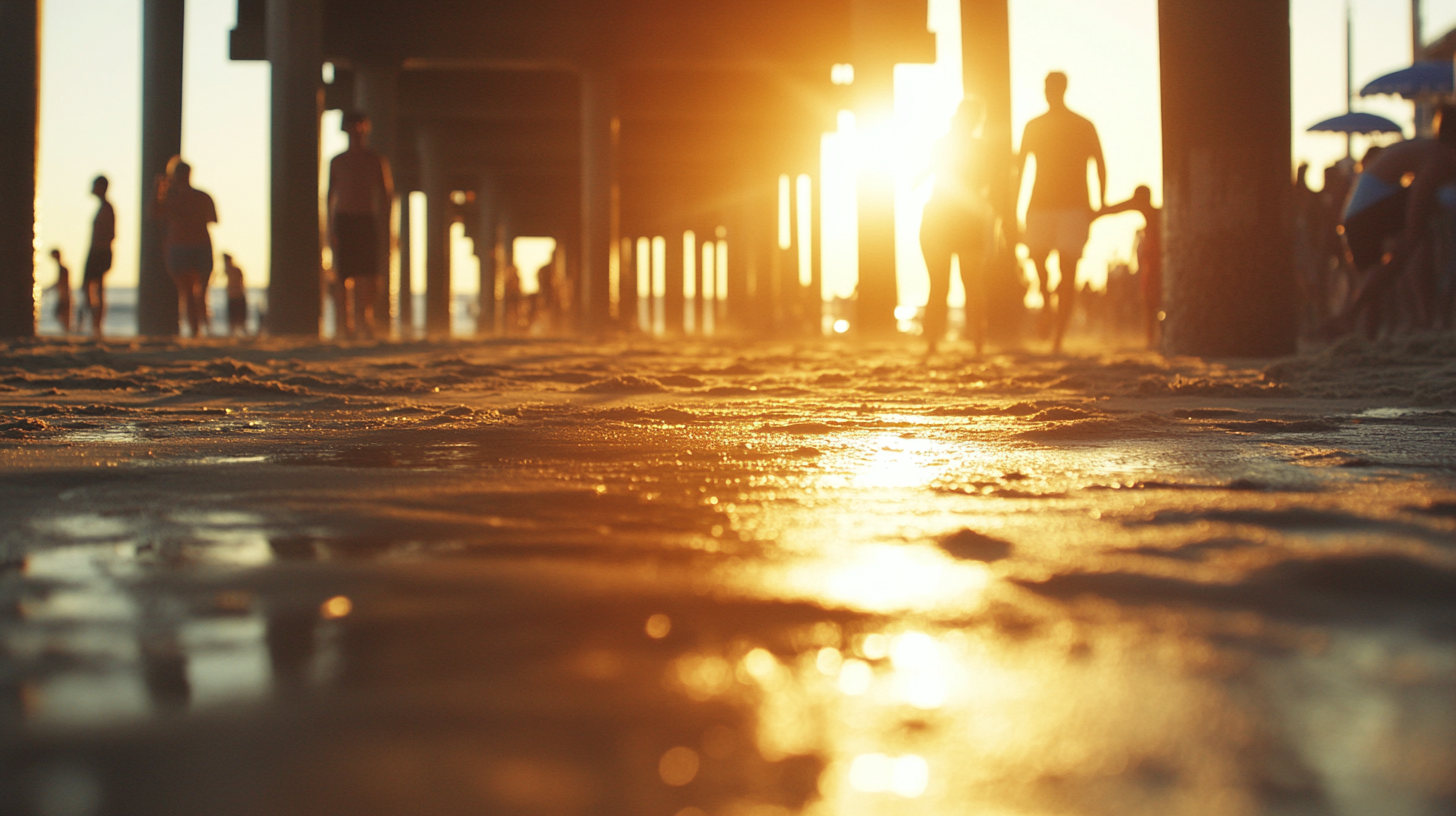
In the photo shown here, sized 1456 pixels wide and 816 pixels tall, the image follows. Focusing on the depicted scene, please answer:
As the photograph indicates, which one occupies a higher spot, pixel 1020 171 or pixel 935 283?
pixel 1020 171

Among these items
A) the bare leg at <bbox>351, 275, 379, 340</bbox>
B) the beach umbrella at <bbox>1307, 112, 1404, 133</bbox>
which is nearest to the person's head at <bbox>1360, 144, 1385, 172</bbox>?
the bare leg at <bbox>351, 275, 379, 340</bbox>

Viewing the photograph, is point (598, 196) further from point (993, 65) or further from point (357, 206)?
point (357, 206)

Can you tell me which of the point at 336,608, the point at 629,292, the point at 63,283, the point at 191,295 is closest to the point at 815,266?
the point at 629,292

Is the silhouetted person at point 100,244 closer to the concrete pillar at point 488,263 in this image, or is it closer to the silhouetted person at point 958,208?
the silhouetted person at point 958,208

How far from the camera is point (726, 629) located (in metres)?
1.13

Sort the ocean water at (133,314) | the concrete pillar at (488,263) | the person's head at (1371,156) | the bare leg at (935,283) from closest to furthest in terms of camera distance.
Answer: the person's head at (1371,156), the bare leg at (935,283), the concrete pillar at (488,263), the ocean water at (133,314)

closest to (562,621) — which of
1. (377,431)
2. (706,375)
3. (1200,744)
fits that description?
(1200,744)

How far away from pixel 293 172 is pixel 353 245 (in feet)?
15.1

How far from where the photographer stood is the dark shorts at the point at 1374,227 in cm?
691

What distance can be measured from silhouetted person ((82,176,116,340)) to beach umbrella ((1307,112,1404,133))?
1630 centimetres

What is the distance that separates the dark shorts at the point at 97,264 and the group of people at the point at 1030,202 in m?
8.77

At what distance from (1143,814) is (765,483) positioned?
57.4 inches

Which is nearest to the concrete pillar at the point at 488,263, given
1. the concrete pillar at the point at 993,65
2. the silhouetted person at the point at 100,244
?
the silhouetted person at the point at 100,244

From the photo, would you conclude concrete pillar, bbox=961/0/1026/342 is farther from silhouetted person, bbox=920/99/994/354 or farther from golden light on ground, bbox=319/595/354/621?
golden light on ground, bbox=319/595/354/621
